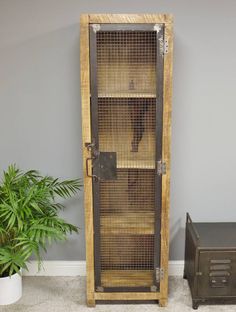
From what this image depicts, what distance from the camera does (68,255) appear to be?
2574 millimetres

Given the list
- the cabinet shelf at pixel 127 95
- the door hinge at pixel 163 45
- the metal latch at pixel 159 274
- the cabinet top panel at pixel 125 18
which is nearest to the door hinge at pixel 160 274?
the metal latch at pixel 159 274

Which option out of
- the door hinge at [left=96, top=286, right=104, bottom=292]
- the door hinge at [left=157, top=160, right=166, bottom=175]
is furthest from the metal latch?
the door hinge at [left=157, top=160, right=166, bottom=175]

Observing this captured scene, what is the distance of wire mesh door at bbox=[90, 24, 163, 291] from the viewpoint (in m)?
1.94

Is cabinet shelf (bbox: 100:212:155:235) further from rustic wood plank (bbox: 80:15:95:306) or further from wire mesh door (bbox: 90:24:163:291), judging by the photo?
rustic wood plank (bbox: 80:15:95:306)

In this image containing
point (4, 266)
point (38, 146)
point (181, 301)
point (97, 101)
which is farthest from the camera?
point (38, 146)

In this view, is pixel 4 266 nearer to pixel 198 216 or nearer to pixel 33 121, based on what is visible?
pixel 33 121

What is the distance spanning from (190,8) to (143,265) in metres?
1.77

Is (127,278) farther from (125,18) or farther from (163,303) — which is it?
(125,18)

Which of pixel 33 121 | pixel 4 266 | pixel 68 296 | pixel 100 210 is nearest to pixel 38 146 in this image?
pixel 33 121

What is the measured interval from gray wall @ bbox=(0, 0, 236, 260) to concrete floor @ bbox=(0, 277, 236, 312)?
0.31 m

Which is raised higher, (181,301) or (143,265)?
(143,265)

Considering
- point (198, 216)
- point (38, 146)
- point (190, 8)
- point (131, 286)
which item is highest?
point (190, 8)

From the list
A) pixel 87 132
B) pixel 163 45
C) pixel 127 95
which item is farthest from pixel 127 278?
pixel 163 45

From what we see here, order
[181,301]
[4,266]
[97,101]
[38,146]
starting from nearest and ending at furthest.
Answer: [97,101]
[4,266]
[181,301]
[38,146]
